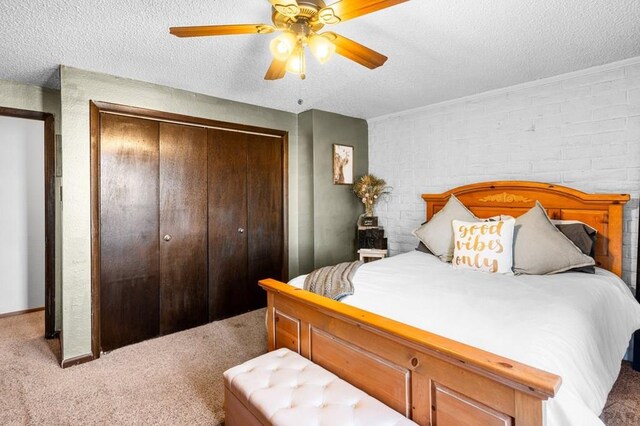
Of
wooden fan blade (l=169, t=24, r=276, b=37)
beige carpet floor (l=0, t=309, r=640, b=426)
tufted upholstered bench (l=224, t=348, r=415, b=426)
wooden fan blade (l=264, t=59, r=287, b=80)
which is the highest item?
wooden fan blade (l=169, t=24, r=276, b=37)

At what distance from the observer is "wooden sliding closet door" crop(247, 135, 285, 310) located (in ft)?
12.0

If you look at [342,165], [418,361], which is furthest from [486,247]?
[342,165]

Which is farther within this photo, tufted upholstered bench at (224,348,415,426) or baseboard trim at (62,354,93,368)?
baseboard trim at (62,354,93,368)

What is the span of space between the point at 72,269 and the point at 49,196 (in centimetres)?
92

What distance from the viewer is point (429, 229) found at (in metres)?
3.05

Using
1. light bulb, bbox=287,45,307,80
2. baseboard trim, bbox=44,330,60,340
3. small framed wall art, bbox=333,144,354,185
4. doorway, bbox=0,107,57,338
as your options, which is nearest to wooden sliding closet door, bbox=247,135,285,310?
small framed wall art, bbox=333,144,354,185

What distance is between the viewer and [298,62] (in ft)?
5.74

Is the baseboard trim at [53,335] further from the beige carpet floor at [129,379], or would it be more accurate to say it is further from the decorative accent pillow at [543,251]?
the decorative accent pillow at [543,251]

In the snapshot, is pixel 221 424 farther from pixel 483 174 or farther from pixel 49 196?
pixel 483 174

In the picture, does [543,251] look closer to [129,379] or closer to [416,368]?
[416,368]

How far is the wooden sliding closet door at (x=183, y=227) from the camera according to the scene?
3.07m

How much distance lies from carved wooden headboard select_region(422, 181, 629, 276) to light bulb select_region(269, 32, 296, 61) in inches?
93.5

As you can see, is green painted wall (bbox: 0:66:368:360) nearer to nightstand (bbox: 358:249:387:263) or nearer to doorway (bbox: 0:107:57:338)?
nightstand (bbox: 358:249:387:263)

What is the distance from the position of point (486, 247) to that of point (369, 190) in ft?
5.86
